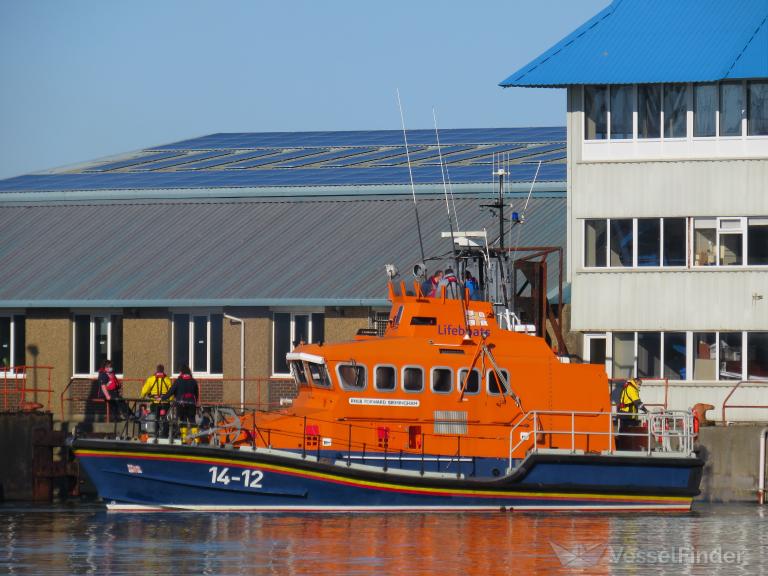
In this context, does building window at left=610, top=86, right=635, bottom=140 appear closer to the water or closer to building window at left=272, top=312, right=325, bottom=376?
building window at left=272, top=312, right=325, bottom=376

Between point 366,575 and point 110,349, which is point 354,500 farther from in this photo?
point 110,349

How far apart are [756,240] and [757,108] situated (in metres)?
2.73

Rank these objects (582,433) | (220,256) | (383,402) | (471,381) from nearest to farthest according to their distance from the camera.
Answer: (582,433) < (383,402) < (471,381) < (220,256)

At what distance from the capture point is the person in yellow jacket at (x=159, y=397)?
88.8 feet

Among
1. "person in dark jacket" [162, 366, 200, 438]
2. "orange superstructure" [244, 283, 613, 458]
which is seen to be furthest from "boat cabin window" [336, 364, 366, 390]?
"person in dark jacket" [162, 366, 200, 438]

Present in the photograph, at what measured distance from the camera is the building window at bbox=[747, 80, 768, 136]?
31.7 metres

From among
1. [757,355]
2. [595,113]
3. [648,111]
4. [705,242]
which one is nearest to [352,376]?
[705,242]

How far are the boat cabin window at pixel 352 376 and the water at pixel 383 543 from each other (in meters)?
2.21

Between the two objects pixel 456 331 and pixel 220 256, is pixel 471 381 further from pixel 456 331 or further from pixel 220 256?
pixel 220 256

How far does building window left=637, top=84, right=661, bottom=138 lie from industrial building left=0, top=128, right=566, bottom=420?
3.76 meters

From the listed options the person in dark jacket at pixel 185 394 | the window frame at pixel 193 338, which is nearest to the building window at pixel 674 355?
the person in dark jacket at pixel 185 394

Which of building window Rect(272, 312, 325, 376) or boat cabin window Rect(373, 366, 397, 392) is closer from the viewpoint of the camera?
boat cabin window Rect(373, 366, 397, 392)

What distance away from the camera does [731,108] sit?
31766mm

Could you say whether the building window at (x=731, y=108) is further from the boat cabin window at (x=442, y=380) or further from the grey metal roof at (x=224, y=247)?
the boat cabin window at (x=442, y=380)
